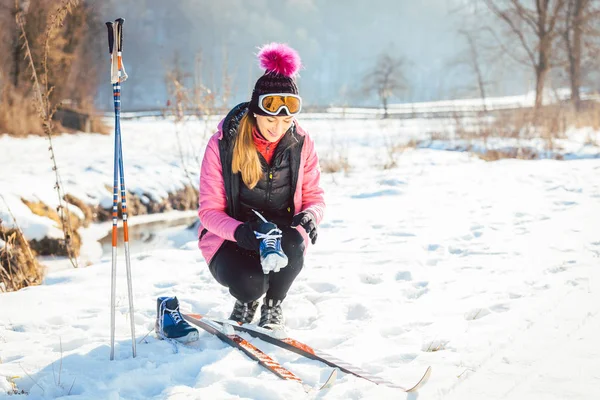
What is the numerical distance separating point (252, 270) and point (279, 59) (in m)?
1.04

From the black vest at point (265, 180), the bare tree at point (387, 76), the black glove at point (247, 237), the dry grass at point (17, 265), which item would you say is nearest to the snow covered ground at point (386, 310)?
the dry grass at point (17, 265)

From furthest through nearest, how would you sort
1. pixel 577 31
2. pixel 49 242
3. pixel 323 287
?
pixel 577 31 < pixel 49 242 < pixel 323 287

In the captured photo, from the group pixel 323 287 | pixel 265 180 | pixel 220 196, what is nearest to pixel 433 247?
pixel 323 287

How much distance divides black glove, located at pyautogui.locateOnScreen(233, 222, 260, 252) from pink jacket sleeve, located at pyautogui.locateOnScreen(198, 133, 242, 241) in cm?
12

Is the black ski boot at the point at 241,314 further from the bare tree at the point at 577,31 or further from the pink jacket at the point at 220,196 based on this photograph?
the bare tree at the point at 577,31

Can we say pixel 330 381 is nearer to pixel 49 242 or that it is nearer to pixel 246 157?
pixel 246 157

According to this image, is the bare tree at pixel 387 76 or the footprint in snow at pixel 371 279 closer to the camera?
the footprint in snow at pixel 371 279

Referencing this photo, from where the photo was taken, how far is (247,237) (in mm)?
2334

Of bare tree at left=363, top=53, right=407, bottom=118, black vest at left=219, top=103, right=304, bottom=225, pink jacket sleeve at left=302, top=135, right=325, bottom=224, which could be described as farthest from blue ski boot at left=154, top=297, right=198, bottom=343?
bare tree at left=363, top=53, right=407, bottom=118

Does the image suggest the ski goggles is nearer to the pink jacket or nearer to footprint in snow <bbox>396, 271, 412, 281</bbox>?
the pink jacket

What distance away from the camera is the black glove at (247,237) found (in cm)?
232

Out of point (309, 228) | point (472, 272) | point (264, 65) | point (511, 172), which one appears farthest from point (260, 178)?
point (511, 172)

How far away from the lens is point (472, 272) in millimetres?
3518

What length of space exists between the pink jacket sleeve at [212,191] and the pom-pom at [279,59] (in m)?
0.43
